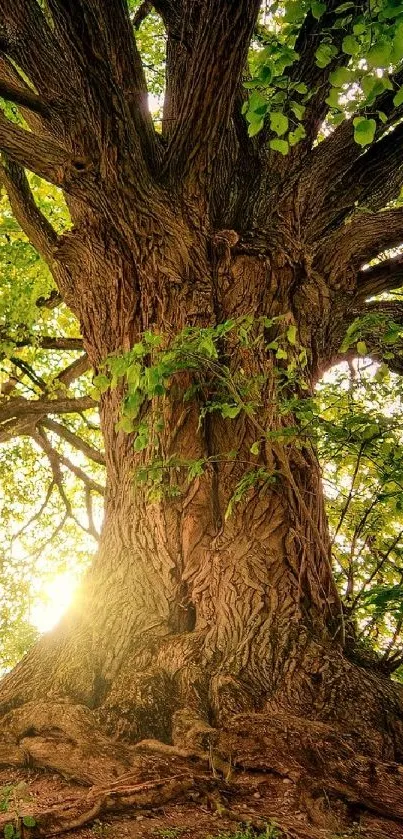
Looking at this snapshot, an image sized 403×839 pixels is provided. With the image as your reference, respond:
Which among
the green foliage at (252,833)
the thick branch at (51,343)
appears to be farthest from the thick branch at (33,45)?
the green foliage at (252,833)

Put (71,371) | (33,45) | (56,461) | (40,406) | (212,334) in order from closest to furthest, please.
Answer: (212,334) → (33,45) → (40,406) → (71,371) → (56,461)

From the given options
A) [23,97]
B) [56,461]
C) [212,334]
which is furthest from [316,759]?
[56,461]

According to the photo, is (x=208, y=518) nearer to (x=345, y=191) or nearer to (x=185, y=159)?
(x=185, y=159)

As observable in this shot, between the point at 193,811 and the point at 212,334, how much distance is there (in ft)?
6.43

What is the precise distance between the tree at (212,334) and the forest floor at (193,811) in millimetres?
A: 108

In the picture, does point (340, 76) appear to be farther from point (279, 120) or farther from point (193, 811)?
point (193, 811)

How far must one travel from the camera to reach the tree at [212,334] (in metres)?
2.49

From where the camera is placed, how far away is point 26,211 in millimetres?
4438

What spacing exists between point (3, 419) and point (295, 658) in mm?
4904

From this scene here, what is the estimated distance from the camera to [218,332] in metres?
2.54

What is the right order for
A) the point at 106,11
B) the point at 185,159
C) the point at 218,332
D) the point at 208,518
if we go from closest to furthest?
1. the point at 218,332
2. the point at 208,518
3. the point at 106,11
4. the point at 185,159

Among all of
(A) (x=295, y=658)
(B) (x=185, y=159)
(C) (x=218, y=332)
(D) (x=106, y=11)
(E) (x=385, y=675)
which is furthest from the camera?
(B) (x=185, y=159)

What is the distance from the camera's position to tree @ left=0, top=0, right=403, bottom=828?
2.49 metres

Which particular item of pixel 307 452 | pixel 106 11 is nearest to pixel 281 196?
pixel 106 11
